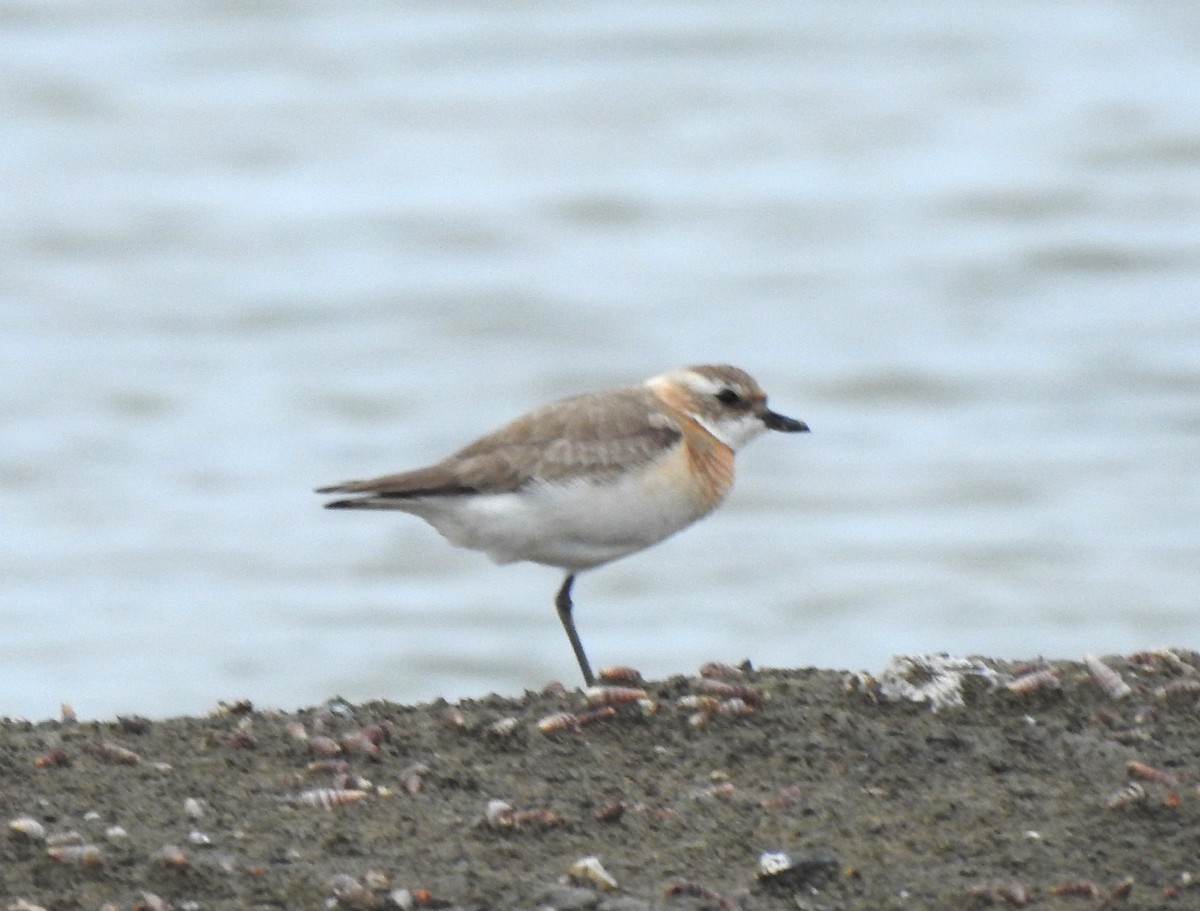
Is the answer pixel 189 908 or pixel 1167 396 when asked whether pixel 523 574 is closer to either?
pixel 1167 396

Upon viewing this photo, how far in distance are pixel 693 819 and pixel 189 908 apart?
114 centimetres

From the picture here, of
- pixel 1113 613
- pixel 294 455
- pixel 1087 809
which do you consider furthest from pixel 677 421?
pixel 294 455

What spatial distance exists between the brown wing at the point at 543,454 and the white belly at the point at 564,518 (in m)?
0.04

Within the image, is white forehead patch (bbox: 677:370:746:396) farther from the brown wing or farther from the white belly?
the white belly

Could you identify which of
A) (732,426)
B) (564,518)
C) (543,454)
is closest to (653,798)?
(564,518)

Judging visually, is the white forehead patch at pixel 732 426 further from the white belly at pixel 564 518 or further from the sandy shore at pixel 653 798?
the sandy shore at pixel 653 798

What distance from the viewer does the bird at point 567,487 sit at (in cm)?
729

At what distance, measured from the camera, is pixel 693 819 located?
5547mm

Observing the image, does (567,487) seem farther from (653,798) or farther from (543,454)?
(653,798)

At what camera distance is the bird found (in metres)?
7.29

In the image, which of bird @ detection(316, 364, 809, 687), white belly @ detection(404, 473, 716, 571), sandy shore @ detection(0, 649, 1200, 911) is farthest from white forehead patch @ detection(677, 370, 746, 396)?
sandy shore @ detection(0, 649, 1200, 911)

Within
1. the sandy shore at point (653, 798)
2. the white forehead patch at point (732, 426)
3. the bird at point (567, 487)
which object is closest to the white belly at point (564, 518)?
the bird at point (567, 487)

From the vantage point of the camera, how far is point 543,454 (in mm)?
7363

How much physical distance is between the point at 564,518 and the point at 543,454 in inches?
8.4
